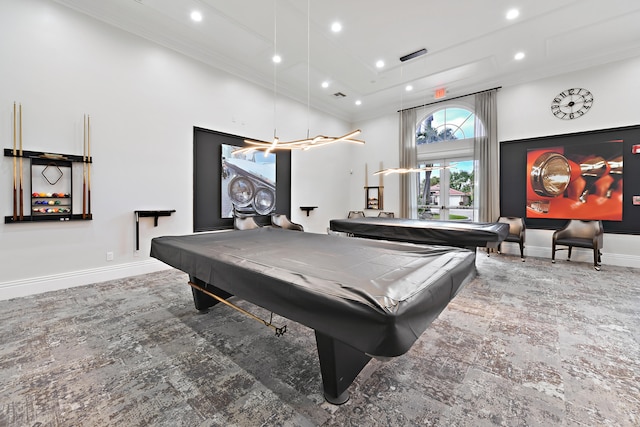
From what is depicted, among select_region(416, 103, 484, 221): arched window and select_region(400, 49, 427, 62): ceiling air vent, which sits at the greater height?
select_region(400, 49, 427, 62): ceiling air vent

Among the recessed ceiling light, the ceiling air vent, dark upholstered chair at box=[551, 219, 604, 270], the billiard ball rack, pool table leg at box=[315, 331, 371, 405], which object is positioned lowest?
pool table leg at box=[315, 331, 371, 405]

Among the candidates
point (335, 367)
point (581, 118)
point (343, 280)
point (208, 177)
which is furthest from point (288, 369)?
point (581, 118)

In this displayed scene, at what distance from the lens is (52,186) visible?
338 centimetres

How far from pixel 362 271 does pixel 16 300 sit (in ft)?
13.4

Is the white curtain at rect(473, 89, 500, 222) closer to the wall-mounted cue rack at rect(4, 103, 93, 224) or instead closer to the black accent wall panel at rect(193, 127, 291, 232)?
the black accent wall panel at rect(193, 127, 291, 232)

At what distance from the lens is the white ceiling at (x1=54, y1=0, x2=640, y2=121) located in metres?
3.66

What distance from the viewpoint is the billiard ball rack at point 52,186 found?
3.16 m

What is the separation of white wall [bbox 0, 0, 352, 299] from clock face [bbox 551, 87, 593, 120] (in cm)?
647

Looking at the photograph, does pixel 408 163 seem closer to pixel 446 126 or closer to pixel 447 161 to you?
pixel 447 161

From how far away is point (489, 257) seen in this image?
5441 mm

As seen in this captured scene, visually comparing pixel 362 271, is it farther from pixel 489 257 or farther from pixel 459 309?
pixel 489 257

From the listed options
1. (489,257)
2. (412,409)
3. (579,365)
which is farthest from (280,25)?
(489,257)

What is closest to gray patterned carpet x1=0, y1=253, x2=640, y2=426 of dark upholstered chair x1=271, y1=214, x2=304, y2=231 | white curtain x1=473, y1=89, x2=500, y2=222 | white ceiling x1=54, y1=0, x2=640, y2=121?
dark upholstered chair x1=271, y1=214, x2=304, y2=231

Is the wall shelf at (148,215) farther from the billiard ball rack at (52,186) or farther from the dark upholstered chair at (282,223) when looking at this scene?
the dark upholstered chair at (282,223)
